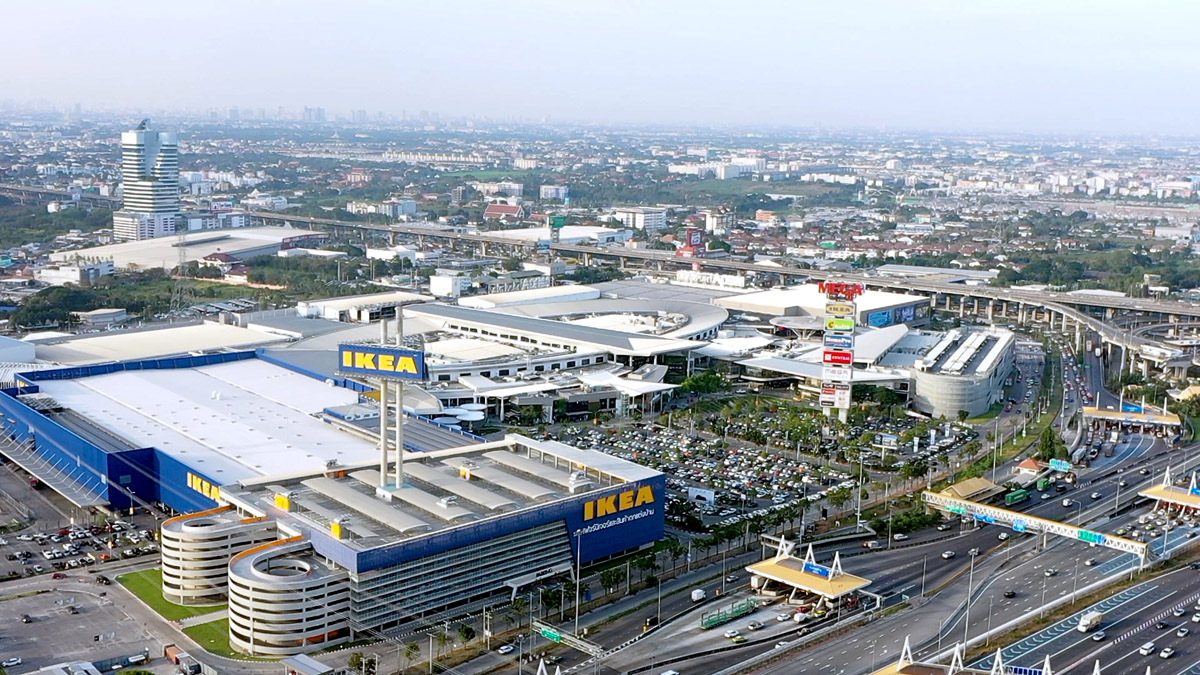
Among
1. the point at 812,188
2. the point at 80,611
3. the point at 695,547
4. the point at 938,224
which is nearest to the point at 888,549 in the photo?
the point at 695,547

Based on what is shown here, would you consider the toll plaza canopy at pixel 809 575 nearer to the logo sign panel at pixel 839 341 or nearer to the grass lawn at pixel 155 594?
the grass lawn at pixel 155 594

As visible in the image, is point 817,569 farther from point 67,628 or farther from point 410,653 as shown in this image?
point 67,628

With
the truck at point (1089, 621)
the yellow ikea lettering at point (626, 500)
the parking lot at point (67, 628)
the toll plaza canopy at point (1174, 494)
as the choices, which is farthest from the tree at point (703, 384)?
the parking lot at point (67, 628)

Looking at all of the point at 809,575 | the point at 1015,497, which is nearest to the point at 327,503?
the point at 809,575

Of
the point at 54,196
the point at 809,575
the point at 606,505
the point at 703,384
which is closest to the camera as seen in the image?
the point at 809,575

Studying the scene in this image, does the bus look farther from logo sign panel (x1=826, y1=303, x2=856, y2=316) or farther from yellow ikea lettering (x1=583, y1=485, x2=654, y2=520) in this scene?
yellow ikea lettering (x1=583, y1=485, x2=654, y2=520)

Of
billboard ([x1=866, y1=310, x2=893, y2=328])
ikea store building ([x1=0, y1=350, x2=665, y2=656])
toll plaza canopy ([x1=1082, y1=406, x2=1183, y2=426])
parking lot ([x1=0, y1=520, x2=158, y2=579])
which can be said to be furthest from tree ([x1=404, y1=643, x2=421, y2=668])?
billboard ([x1=866, y1=310, x2=893, y2=328])
